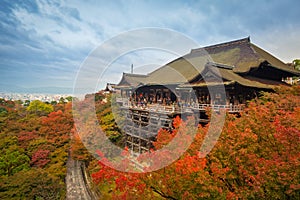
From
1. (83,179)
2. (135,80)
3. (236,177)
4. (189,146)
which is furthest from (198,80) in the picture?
(83,179)

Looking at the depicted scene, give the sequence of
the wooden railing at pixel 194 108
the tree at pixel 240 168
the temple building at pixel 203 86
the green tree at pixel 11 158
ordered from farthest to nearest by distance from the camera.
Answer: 1. the green tree at pixel 11 158
2. the temple building at pixel 203 86
3. the wooden railing at pixel 194 108
4. the tree at pixel 240 168

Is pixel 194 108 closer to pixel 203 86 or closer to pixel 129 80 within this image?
pixel 203 86

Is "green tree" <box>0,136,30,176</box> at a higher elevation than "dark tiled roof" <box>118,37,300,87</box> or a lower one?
lower

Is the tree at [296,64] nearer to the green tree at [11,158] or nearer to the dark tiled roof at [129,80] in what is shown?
the dark tiled roof at [129,80]

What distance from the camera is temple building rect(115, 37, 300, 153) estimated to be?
13.9 metres

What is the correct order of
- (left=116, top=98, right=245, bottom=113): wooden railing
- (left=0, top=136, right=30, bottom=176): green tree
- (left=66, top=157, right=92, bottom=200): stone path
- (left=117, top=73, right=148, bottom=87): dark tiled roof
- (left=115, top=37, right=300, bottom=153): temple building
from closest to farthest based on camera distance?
(left=116, top=98, right=245, bottom=113): wooden railing → (left=115, top=37, right=300, bottom=153): temple building → (left=0, top=136, right=30, bottom=176): green tree → (left=66, top=157, right=92, bottom=200): stone path → (left=117, top=73, right=148, bottom=87): dark tiled roof

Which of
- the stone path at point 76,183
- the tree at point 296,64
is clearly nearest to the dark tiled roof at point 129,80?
the stone path at point 76,183

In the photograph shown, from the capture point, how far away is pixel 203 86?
45.9 feet

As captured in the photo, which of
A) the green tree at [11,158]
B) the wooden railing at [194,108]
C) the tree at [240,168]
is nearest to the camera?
the tree at [240,168]

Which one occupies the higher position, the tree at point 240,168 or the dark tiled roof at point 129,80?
the dark tiled roof at point 129,80

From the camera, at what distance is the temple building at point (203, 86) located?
13.9 metres

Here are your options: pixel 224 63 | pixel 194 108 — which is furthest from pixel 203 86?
pixel 224 63

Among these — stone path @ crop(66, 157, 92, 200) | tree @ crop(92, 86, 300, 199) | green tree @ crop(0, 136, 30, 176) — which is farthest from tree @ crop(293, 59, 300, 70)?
green tree @ crop(0, 136, 30, 176)

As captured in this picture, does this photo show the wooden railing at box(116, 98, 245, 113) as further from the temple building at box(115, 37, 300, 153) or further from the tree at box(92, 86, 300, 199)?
the tree at box(92, 86, 300, 199)
